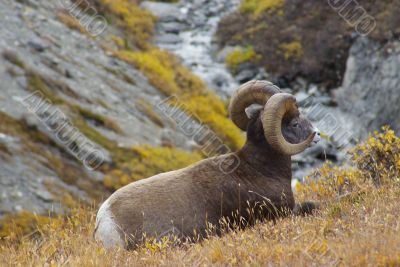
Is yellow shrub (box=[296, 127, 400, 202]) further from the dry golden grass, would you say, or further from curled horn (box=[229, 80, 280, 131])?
curled horn (box=[229, 80, 280, 131])

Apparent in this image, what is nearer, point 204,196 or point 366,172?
point 204,196

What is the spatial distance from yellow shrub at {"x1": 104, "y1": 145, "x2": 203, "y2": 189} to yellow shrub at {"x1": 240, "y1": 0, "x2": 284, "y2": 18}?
39.2 ft

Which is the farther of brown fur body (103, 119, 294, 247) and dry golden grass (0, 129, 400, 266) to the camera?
brown fur body (103, 119, 294, 247)

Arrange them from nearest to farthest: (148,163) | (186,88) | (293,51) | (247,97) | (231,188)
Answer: (231,188)
(247,97)
(148,163)
(186,88)
(293,51)

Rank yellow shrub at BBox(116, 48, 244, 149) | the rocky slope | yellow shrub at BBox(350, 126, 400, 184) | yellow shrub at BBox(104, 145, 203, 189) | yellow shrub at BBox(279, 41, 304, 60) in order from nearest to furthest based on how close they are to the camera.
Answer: yellow shrub at BBox(350, 126, 400, 184)
the rocky slope
yellow shrub at BBox(104, 145, 203, 189)
yellow shrub at BBox(116, 48, 244, 149)
yellow shrub at BBox(279, 41, 304, 60)

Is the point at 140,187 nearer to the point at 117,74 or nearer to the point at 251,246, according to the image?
the point at 251,246

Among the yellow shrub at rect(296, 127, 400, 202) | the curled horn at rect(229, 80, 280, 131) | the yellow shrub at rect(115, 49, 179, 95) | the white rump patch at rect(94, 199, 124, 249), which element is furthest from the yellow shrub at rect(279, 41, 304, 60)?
the white rump patch at rect(94, 199, 124, 249)

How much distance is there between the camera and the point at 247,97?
28.4 ft

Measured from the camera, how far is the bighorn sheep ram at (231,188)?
7.31m

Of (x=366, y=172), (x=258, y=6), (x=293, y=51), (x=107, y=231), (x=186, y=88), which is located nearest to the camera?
(x=107, y=231)

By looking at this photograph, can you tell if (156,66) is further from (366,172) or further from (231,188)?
(231,188)

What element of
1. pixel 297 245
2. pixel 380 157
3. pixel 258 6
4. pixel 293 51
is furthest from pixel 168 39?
pixel 297 245

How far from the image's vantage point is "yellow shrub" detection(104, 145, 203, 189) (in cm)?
1783

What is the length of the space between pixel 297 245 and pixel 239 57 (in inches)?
927
